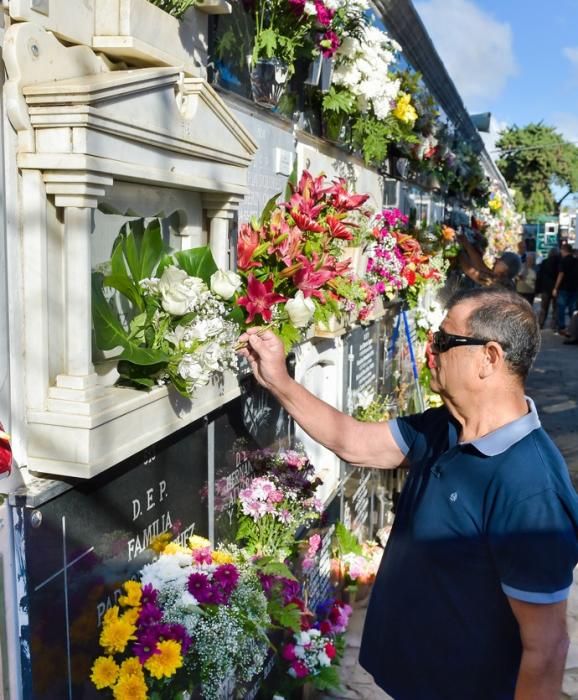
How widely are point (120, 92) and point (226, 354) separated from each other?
89 cm

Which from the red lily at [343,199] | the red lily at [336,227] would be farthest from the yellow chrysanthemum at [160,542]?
the red lily at [343,199]

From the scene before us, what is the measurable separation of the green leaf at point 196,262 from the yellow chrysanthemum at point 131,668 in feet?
3.83

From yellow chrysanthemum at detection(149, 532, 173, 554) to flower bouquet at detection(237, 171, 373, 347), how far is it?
0.82m

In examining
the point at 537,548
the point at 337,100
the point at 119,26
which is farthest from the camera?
the point at 337,100

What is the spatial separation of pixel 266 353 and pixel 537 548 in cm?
121

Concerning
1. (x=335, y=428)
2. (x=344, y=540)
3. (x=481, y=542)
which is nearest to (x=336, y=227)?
(x=335, y=428)

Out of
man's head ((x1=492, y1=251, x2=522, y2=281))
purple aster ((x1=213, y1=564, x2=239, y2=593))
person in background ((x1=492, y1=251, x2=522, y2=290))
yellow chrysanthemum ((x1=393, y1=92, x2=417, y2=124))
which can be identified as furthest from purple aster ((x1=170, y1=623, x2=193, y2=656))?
man's head ((x1=492, y1=251, x2=522, y2=281))

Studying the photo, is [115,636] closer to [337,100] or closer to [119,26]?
[119,26]

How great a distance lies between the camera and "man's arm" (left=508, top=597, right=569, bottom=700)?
2.11 m

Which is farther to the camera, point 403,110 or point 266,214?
point 403,110

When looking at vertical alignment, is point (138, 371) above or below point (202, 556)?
above

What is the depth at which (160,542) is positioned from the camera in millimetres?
2732

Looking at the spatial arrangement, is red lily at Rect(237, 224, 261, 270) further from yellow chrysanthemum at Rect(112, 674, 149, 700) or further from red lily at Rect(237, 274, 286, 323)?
yellow chrysanthemum at Rect(112, 674, 149, 700)

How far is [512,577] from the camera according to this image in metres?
2.14
